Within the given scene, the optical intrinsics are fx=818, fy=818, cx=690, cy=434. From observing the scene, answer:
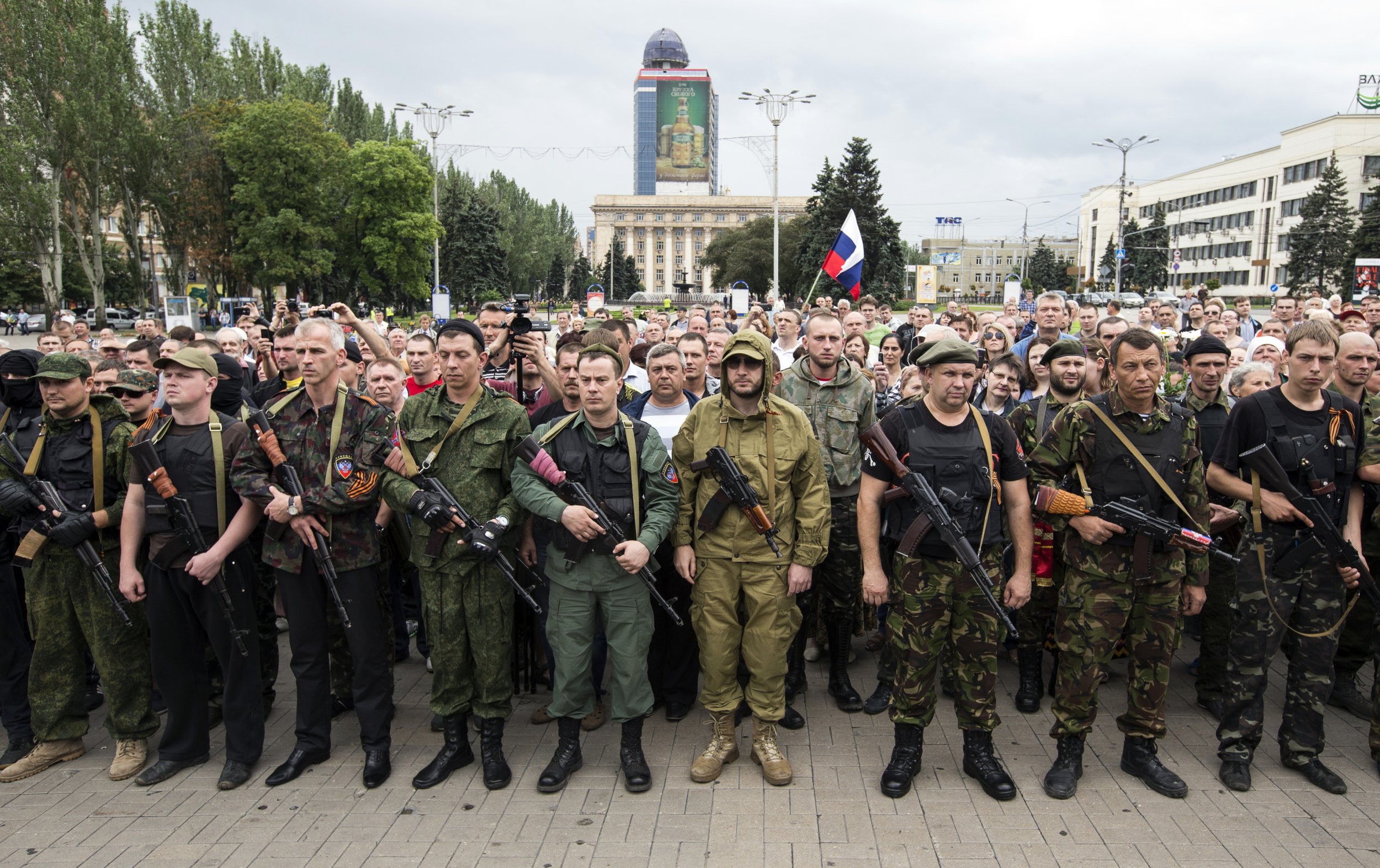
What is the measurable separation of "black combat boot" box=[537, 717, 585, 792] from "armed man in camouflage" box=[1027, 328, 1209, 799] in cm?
242

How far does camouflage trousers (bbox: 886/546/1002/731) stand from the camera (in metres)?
4.06

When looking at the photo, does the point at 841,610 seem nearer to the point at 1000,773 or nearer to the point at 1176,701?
the point at 1000,773

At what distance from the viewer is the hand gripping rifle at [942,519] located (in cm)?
389

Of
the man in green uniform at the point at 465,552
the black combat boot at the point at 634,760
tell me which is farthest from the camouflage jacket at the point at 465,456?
the black combat boot at the point at 634,760

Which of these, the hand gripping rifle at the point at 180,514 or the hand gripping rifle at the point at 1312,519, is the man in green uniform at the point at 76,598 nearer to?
the hand gripping rifle at the point at 180,514

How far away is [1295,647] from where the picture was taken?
4.27 m

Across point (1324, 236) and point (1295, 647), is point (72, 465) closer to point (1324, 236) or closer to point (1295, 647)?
point (1295, 647)

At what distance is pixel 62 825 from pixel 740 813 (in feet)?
10.8

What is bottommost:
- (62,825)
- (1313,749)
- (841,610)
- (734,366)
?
(62,825)

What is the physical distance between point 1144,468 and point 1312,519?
0.89m

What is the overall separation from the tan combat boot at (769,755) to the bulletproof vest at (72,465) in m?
3.80

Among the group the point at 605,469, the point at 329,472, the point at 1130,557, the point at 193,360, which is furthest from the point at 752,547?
the point at 193,360

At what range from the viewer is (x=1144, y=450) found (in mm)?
4074

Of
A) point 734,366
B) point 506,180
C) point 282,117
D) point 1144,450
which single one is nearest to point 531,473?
point 734,366
